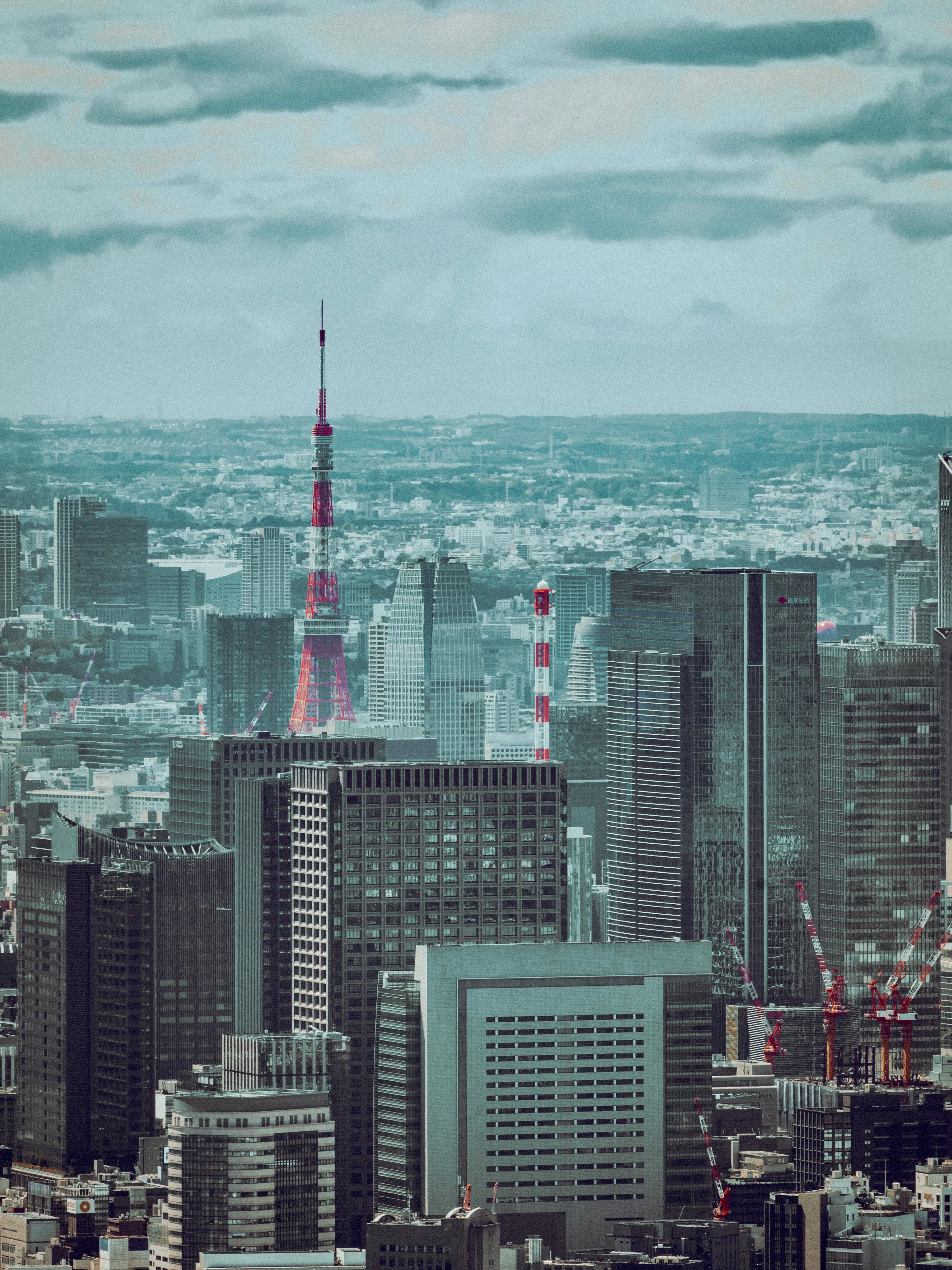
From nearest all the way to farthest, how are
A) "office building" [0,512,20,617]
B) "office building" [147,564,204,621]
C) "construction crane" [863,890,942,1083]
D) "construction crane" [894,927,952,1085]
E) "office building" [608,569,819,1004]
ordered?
"construction crane" [894,927,952,1085], "construction crane" [863,890,942,1083], "office building" [608,569,819,1004], "office building" [0,512,20,617], "office building" [147,564,204,621]

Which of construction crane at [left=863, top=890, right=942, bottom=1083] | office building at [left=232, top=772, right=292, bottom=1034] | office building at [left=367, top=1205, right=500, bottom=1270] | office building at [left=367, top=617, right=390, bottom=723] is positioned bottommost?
office building at [left=367, top=1205, right=500, bottom=1270]

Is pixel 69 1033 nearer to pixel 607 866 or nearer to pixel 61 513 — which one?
pixel 607 866

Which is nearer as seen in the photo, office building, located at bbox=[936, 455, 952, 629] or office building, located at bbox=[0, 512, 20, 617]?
office building, located at bbox=[936, 455, 952, 629]

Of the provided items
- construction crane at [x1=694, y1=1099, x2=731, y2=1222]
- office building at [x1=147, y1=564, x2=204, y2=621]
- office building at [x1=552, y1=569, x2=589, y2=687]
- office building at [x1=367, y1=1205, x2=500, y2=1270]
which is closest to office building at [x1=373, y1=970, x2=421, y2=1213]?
construction crane at [x1=694, y1=1099, x2=731, y2=1222]

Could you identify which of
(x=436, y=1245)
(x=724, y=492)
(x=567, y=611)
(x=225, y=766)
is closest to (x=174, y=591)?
(x=567, y=611)

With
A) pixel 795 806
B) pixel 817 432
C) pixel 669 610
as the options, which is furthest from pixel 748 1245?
pixel 817 432

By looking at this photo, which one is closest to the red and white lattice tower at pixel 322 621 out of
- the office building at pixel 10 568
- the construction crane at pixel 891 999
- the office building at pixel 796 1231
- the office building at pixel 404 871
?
the office building at pixel 10 568

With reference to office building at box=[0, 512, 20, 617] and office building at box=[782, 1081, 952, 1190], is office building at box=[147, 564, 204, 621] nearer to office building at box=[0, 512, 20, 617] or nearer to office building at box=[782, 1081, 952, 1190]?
office building at box=[0, 512, 20, 617]
